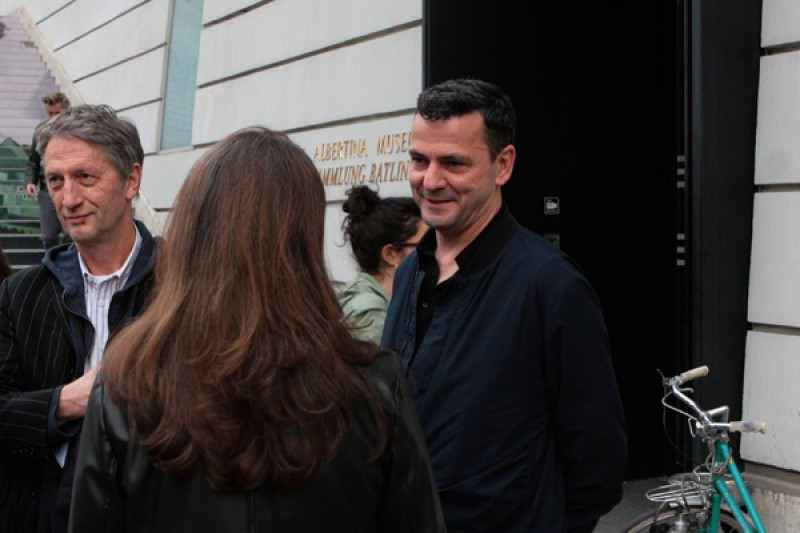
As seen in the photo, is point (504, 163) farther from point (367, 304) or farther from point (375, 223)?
point (375, 223)

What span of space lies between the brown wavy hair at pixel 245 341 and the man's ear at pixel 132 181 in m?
1.20

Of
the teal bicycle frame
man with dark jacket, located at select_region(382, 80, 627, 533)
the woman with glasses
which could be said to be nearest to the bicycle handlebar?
the teal bicycle frame

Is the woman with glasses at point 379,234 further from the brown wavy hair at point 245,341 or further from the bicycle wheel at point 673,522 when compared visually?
the brown wavy hair at point 245,341

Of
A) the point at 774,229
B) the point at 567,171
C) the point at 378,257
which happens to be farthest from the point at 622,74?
the point at 378,257

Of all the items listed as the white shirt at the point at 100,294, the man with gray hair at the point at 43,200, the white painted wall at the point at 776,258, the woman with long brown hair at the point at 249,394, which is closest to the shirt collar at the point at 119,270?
the white shirt at the point at 100,294

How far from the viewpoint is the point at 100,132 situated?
112 inches

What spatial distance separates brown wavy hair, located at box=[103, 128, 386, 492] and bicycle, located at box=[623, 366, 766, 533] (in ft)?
8.30

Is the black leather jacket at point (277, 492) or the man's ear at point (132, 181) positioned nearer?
the black leather jacket at point (277, 492)

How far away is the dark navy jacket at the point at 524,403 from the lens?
2.42m

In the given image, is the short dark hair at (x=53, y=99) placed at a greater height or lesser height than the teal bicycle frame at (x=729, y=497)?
greater

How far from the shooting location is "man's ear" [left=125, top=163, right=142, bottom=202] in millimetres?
2936

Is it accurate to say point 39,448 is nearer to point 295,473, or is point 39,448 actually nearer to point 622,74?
point 295,473

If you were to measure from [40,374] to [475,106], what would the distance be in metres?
1.42

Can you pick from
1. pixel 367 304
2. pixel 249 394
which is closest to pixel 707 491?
pixel 367 304
